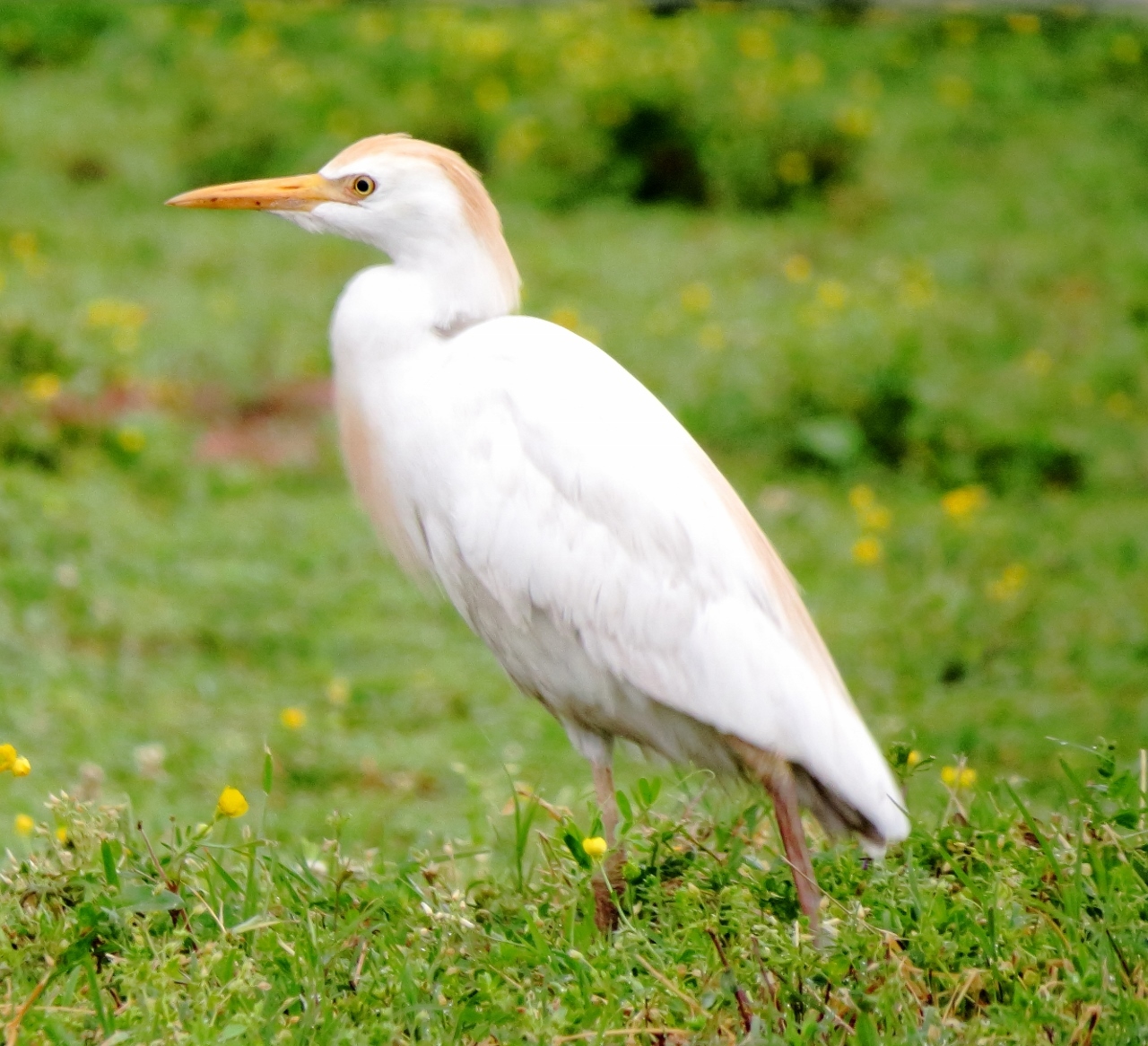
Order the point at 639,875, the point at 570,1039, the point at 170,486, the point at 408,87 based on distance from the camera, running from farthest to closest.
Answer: the point at 408,87 → the point at 170,486 → the point at 639,875 → the point at 570,1039

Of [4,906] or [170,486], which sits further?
[170,486]

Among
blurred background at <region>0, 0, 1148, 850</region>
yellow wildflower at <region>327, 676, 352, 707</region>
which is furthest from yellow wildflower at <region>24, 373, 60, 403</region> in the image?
yellow wildflower at <region>327, 676, 352, 707</region>

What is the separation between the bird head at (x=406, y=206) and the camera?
8.96 ft

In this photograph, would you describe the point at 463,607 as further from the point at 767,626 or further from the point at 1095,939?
the point at 1095,939

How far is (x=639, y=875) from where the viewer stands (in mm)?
2541

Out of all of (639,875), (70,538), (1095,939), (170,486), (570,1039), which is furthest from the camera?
(170,486)

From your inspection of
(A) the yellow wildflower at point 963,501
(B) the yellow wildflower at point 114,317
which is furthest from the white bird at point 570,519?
(B) the yellow wildflower at point 114,317

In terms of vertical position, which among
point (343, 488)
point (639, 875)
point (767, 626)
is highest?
point (767, 626)

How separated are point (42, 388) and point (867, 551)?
2845 mm

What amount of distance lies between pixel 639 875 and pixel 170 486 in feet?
11.2

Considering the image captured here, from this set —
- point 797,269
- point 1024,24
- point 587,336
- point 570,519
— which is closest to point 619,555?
point 570,519

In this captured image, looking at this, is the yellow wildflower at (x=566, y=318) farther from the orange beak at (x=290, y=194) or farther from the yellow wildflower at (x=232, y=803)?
the yellow wildflower at (x=232, y=803)

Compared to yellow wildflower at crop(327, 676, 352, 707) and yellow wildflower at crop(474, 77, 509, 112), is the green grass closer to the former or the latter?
→ yellow wildflower at crop(327, 676, 352, 707)

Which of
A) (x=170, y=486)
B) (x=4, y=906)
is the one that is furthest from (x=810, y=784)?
(x=170, y=486)
